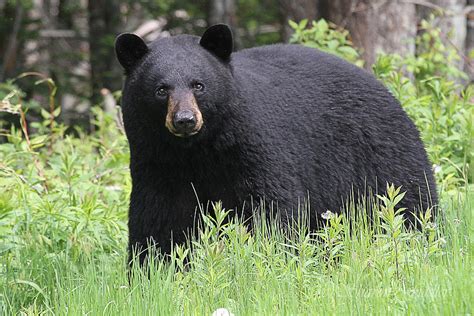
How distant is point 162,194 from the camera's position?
5.60 meters

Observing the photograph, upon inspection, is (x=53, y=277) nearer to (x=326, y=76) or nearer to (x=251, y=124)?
(x=251, y=124)

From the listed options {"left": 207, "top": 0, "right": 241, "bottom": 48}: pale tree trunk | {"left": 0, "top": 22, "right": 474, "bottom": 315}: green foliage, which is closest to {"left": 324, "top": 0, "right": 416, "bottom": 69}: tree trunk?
{"left": 0, "top": 22, "right": 474, "bottom": 315}: green foliage

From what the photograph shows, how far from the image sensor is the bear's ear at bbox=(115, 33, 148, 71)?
18.2ft

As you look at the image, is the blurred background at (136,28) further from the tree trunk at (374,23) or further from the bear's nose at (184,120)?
the bear's nose at (184,120)

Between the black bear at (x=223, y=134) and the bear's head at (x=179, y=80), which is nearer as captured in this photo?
the bear's head at (x=179, y=80)

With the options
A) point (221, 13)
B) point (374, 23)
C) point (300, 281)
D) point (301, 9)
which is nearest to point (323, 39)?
point (374, 23)

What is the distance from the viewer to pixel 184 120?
509 cm

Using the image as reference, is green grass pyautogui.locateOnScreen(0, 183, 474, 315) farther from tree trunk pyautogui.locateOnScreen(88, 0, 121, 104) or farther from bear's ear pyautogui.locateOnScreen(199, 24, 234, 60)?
tree trunk pyautogui.locateOnScreen(88, 0, 121, 104)

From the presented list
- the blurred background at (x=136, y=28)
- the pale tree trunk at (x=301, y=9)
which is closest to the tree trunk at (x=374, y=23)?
the blurred background at (x=136, y=28)

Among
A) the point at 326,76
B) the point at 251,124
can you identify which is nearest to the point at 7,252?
the point at 251,124

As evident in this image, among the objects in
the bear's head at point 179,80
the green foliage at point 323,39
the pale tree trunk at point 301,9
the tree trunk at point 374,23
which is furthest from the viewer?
the pale tree trunk at point 301,9

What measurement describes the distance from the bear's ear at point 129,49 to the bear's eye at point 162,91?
327 millimetres

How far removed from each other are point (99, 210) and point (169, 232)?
0.90 meters

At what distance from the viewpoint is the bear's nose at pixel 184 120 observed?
16.7 feet
